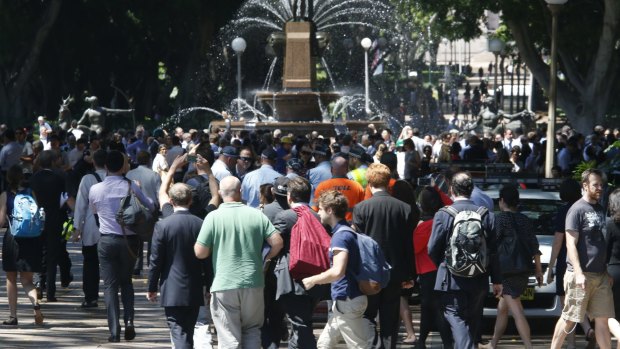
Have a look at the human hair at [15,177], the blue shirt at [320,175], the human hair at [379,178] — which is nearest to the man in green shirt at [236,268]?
the human hair at [379,178]

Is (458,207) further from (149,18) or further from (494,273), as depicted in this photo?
(149,18)

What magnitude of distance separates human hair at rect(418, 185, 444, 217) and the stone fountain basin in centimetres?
2104

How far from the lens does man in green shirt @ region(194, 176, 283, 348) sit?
10.4 m

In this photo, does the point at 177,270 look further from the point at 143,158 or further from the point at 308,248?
the point at 143,158

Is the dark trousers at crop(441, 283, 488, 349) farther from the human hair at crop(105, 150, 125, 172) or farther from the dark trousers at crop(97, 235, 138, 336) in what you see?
the human hair at crop(105, 150, 125, 172)

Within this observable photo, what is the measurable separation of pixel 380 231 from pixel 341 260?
174 cm

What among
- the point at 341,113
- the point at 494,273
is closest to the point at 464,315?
the point at 494,273

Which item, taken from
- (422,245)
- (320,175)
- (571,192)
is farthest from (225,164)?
(571,192)

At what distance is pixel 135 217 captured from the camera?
Answer: 1259 centimetres

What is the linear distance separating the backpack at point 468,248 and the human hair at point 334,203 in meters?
0.97

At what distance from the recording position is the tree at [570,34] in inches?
1502

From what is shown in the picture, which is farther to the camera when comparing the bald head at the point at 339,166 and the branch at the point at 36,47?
the branch at the point at 36,47

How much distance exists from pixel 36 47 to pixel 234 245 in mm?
40424

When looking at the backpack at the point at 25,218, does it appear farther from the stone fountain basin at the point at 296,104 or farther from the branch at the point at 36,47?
the branch at the point at 36,47
